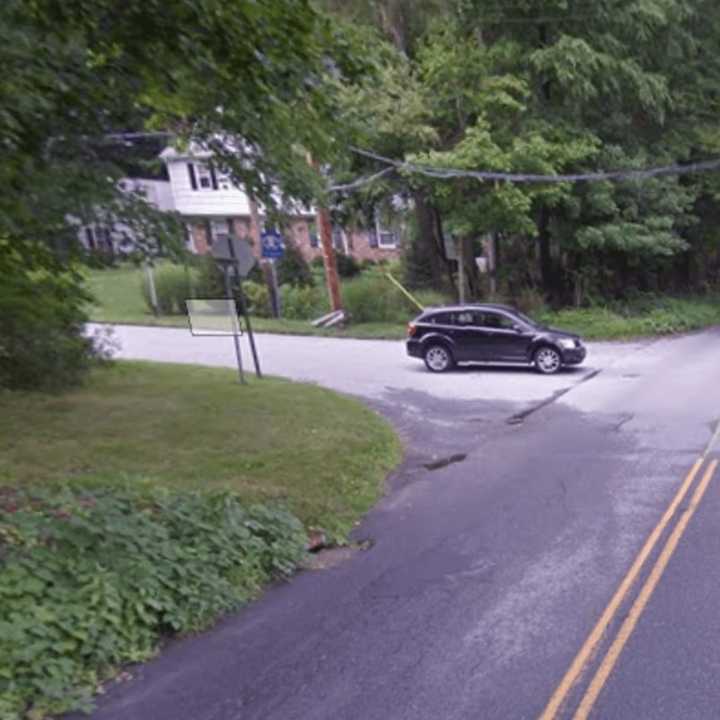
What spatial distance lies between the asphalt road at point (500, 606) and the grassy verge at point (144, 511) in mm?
283

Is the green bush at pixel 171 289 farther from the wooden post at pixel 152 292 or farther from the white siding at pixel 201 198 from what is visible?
the white siding at pixel 201 198

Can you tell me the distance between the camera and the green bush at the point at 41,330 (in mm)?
9969

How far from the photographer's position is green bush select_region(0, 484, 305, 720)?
4391 millimetres

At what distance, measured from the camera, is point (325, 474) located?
8805 mm

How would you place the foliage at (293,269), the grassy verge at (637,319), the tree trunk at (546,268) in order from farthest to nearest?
the foliage at (293,269) → the tree trunk at (546,268) → the grassy verge at (637,319)

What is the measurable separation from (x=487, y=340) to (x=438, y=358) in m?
1.27

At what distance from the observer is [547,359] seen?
16.1m

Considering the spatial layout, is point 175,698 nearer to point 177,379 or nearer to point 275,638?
point 275,638

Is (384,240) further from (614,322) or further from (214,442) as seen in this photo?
(214,442)

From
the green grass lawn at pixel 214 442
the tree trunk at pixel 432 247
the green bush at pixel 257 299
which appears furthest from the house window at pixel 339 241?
the green grass lawn at pixel 214 442

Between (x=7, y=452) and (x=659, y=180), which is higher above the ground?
(x=659, y=180)

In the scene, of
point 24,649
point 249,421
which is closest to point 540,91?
point 249,421

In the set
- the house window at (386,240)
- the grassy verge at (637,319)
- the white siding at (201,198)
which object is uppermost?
the white siding at (201,198)

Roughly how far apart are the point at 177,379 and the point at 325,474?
→ 709 centimetres
